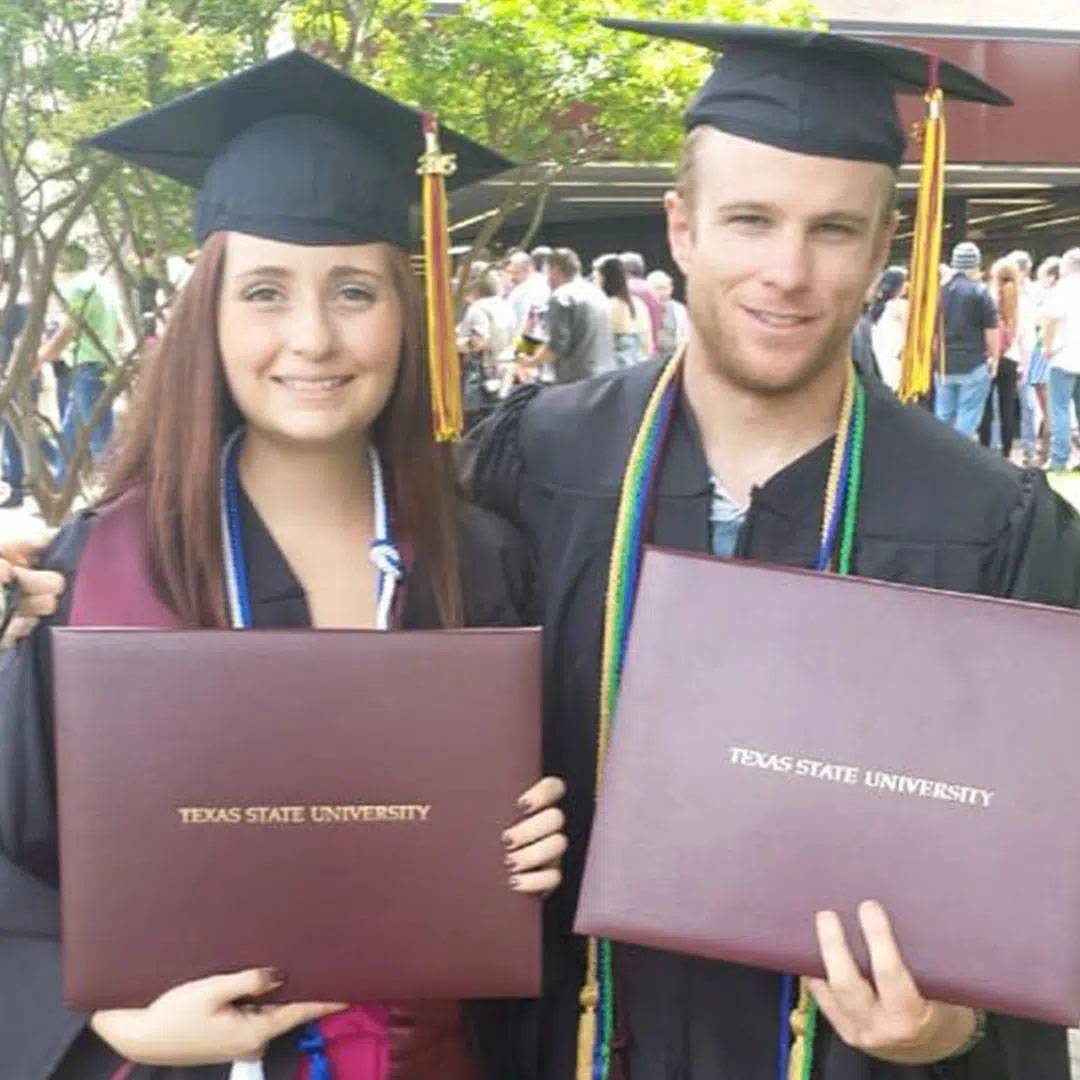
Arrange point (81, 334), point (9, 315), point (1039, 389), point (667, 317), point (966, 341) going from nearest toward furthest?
1. point (9, 315)
2. point (81, 334)
3. point (966, 341)
4. point (1039, 389)
5. point (667, 317)

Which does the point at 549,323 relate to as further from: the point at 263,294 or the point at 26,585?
the point at 26,585

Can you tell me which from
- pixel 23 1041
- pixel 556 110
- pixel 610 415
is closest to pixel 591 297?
pixel 556 110

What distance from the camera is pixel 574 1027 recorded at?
187 cm

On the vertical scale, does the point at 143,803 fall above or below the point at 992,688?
below

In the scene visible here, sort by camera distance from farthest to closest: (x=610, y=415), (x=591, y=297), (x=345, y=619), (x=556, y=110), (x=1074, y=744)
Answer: (x=591, y=297) → (x=556, y=110) → (x=610, y=415) → (x=345, y=619) → (x=1074, y=744)

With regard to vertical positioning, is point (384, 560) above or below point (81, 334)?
below

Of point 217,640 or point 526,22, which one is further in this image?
point 526,22

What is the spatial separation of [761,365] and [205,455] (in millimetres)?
676

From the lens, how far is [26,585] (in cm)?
160

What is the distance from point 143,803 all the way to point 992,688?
0.84 meters

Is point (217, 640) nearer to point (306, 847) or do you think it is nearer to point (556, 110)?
point (306, 847)

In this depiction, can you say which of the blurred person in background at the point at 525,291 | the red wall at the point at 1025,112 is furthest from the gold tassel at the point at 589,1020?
the red wall at the point at 1025,112

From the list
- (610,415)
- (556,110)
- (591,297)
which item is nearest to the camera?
(610,415)

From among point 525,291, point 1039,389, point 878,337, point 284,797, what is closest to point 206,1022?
point 284,797
